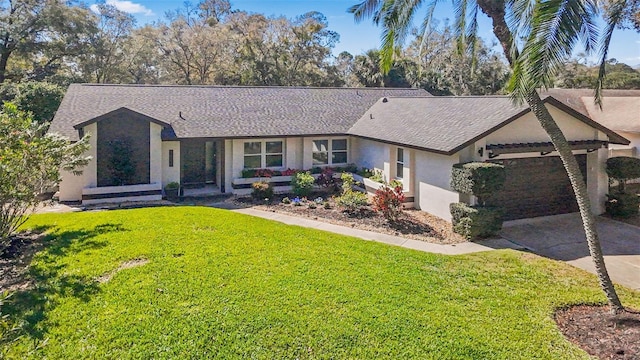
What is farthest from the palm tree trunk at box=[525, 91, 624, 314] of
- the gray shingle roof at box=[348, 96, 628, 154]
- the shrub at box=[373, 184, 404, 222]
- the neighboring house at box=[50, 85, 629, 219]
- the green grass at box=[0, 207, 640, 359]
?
the shrub at box=[373, 184, 404, 222]

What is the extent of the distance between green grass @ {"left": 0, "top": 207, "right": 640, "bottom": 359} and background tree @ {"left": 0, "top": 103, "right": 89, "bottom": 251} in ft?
4.37

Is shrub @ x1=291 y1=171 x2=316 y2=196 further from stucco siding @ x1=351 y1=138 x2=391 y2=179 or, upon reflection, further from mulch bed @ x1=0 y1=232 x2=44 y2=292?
mulch bed @ x1=0 y1=232 x2=44 y2=292

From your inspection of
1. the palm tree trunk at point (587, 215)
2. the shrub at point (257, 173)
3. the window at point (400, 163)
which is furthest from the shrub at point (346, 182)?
the palm tree trunk at point (587, 215)

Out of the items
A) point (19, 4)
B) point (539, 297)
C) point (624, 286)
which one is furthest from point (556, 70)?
point (19, 4)

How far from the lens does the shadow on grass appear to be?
7.00 meters

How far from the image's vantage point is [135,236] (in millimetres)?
11477

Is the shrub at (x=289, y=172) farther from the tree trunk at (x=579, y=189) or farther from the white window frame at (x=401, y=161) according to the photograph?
the tree trunk at (x=579, y=189)

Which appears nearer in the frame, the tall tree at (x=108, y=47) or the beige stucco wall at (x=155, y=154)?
the beige stucco wall at (x=155, y=154)

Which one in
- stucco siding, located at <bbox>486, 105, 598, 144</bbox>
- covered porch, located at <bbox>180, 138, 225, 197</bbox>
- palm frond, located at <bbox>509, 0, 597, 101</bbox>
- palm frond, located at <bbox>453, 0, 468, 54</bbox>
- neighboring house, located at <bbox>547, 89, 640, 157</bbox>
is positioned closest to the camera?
palm frond, located at <bbox>509, 0, 597, 101</bbox>

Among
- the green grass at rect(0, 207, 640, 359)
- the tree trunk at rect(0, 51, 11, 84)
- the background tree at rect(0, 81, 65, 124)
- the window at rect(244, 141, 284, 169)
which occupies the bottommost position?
the green grass at rect(0, 207, 640, 359)

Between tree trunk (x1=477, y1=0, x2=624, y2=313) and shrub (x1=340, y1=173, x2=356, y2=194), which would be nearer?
tree trunk (x1=477, y1=0, x2=624, y2=313)

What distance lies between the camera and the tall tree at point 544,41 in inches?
273

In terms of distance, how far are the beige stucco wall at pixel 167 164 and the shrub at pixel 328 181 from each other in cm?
655

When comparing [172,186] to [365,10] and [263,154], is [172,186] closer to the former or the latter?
[263,154]
